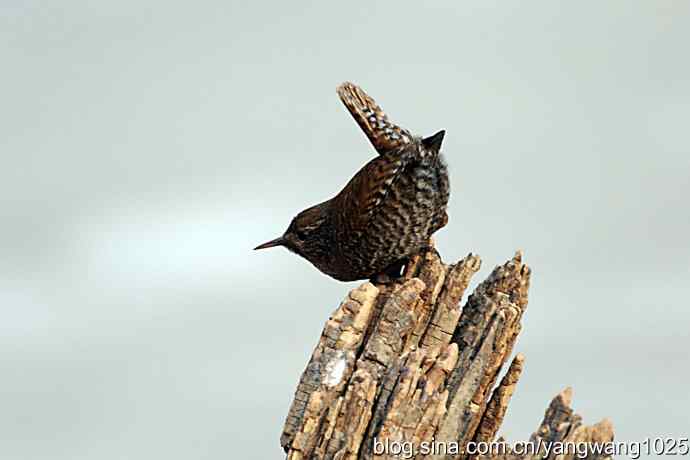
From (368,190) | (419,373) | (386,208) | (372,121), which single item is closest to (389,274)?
(386,208)

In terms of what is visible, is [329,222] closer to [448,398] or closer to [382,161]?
[382,161]

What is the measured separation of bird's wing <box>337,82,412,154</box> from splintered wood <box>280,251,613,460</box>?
131cm

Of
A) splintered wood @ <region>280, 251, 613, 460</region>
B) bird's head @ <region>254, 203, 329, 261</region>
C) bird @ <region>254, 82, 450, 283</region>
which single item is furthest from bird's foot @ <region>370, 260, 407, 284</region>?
splintered wood @ <region>280, 251, 613, 460</region>

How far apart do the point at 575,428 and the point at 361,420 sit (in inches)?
51.1

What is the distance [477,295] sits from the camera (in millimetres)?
8484

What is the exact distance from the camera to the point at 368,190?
9.05 meters

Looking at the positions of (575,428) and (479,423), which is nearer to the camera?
(575,428)

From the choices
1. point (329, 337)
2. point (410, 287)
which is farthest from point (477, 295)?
point (329, 337)

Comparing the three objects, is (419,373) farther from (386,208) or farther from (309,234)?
(309,234)

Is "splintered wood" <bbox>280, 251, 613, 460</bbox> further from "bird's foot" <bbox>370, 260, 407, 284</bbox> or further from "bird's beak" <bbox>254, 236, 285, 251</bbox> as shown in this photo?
"bird's beak" <bbox>254, 236, 285, 251</bbox>

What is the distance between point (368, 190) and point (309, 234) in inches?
35.4

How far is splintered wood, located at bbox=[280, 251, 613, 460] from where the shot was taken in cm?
725

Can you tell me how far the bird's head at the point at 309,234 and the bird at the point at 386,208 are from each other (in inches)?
0.4

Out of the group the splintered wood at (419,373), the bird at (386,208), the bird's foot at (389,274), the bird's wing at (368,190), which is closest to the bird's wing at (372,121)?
the bird at (386,208)
